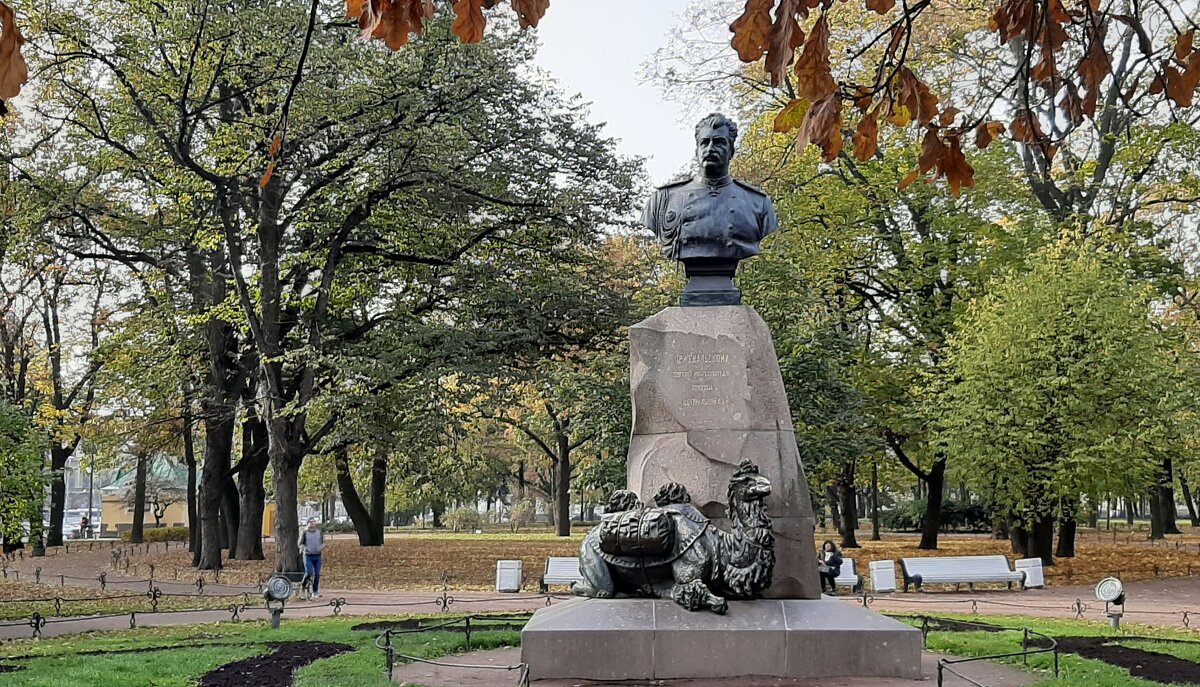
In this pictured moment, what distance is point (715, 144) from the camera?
35.2 feet

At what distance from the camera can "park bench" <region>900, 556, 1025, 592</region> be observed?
21.3m

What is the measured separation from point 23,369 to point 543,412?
59.5 feet

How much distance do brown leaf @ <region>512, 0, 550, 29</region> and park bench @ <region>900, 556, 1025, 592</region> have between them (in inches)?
781

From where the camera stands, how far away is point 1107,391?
23.6 m

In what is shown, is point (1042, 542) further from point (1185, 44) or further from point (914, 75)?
point (914, 75)

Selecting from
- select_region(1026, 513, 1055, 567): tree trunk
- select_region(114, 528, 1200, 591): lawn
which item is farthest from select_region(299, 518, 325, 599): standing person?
select_region(1026, 513, 1055, 567): tree trunk

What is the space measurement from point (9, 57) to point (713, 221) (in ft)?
27.4

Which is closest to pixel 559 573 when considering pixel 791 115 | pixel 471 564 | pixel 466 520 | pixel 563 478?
pixel 471 564

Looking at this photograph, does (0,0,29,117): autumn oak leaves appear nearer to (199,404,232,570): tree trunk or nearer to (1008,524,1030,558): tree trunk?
(199,404,232,570): tree trunk

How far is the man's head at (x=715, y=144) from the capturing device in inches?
423

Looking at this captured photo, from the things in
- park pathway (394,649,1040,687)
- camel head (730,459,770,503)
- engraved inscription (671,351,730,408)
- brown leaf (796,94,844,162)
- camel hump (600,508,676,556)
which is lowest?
park pathway (394,649,1040,687)

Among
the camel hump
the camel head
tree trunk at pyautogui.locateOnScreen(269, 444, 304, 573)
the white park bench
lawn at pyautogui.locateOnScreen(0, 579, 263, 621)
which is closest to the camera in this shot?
the camel hump

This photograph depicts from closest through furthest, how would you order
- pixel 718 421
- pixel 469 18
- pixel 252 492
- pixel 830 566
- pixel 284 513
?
1. pixel 469 18
2. pixel 718 421
3. pixel 830 566
4. pixel 284 513
5. pixel 252 492

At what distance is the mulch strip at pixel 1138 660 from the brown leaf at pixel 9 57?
9316 millimetres
